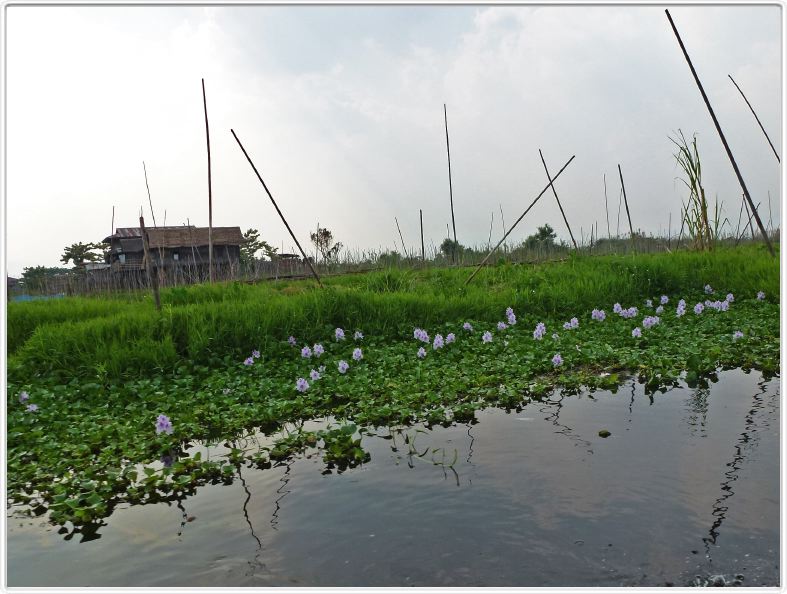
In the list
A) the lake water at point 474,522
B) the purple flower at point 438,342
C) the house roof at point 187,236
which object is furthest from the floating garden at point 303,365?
the house roof at point 187,236

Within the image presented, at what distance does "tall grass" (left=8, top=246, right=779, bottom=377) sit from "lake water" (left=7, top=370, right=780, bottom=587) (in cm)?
241

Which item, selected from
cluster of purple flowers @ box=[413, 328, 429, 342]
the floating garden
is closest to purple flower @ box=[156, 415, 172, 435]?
the floating garden

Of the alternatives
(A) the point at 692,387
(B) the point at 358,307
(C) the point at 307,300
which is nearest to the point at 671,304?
(A) the point at 692,387

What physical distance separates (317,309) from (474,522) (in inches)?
148

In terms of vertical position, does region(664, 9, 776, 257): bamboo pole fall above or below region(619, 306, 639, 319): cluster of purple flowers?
above

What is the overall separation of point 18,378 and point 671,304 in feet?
22.8

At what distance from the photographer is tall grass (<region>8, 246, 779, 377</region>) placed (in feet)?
16.9

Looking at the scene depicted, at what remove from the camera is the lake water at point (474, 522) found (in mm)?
2098

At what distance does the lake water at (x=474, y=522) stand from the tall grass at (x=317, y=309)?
2.41 m

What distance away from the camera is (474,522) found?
2.39 meters

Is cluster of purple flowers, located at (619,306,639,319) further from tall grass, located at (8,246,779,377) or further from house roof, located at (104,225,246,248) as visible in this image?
house roof, located at (104,225,246,248)

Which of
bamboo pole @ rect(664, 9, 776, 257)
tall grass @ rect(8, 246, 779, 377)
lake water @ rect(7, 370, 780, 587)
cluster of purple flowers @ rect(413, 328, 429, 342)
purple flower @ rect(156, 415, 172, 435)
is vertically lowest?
lake water @ rect(7, 370, 780, 587)

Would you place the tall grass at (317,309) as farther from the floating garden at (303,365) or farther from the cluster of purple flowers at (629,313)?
the cluster of purple flowers at (629,313)

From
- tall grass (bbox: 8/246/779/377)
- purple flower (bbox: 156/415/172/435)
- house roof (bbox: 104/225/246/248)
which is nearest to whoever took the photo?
purple flower (bbox: 156/415/172/435)
